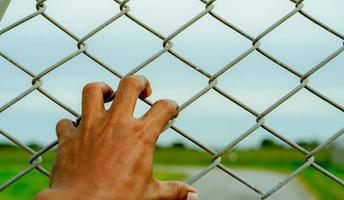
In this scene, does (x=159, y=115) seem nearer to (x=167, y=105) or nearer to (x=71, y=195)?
(x=167, y=105)

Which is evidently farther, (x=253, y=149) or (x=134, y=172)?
(x=253, y=149)

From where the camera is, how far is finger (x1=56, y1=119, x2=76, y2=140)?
1.33 meters

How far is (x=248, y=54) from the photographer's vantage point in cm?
146

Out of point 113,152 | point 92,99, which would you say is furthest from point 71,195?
point 92,99

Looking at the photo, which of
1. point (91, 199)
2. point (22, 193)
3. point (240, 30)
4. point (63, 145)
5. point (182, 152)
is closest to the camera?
point (91, 199)

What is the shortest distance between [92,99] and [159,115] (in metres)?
0.13

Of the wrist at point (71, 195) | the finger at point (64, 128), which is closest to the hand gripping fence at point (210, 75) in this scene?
the finger at point (64, 128)

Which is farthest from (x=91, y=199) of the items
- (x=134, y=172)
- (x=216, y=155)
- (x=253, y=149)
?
(x=253, y=149)

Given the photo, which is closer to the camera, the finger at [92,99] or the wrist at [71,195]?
the wrist at [71,195]

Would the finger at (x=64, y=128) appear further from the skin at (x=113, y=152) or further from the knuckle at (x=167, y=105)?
the knuckle at (x=167, y=105)

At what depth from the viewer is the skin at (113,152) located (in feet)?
3.96

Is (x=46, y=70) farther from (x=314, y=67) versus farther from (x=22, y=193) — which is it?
(x=22, y=193)

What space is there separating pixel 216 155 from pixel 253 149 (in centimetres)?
6121

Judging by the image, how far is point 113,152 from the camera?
123 cm
